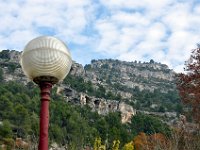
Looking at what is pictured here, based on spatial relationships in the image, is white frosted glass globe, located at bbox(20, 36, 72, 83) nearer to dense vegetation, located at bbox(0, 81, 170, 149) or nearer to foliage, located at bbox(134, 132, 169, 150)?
foliage, located at bbox(134, 132, 169, 150)

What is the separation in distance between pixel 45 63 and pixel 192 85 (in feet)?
39.6

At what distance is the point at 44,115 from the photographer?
489cm

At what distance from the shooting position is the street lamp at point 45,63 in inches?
197

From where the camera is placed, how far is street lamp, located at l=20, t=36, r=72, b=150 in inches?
197

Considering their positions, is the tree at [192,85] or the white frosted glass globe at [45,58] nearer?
the white frosted glass globe at [45,58]

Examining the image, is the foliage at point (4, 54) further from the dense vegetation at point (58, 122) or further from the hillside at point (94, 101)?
the dense vegetation at point (58, 122)

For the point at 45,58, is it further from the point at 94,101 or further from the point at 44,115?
the point at 94,101

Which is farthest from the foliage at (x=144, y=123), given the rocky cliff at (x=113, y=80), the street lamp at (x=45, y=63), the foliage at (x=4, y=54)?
the street lamp at (x=45, y=63)

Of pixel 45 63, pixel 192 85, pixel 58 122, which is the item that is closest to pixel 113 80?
pixel 58 122

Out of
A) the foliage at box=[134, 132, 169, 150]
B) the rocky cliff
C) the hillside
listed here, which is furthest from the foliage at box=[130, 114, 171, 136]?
the foliage at box=[134, 132, 169, 150]

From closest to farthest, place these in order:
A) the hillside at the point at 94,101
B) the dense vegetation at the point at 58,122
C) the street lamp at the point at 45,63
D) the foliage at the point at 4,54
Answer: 1. the street lamp at the point at 45,63
2. the dense vegetation at the point at 58,122
3. the hillside at the point at 94,101
4. the foliage at the point at 4,54

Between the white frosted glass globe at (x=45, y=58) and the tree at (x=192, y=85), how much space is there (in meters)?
11.0

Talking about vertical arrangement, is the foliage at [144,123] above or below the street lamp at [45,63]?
above

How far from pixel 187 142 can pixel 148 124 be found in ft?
183
